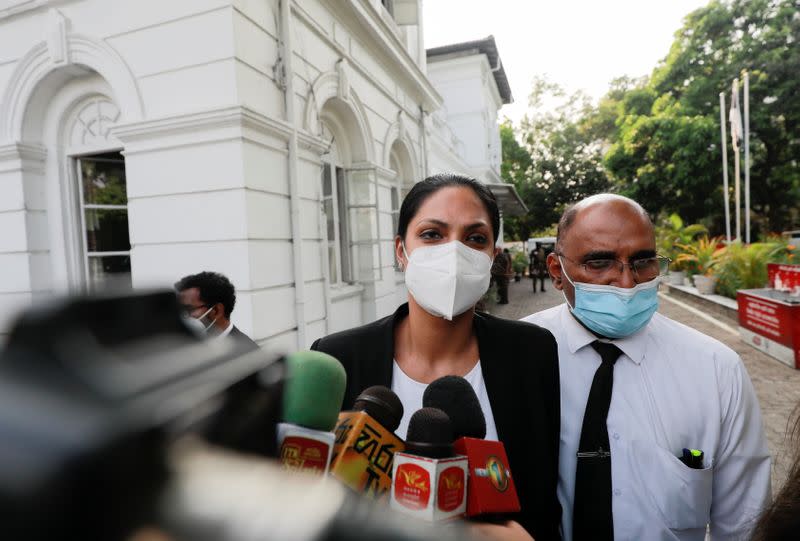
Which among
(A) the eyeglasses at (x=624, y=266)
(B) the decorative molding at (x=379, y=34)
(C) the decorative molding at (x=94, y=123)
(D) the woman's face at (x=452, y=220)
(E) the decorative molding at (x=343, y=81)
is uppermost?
(B) the decorative molding at (x=379, y=34)

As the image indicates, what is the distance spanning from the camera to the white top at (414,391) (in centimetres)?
Answer: 160

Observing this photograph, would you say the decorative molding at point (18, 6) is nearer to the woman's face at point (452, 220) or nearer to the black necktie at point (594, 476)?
the woman's face at point (452, 220)

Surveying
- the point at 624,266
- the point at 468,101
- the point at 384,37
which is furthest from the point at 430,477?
the point at 468,101

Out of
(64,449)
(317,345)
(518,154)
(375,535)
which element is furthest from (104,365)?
(518,154)

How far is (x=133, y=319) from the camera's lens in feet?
1.05

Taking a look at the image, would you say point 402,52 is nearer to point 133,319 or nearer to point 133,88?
point 133,88

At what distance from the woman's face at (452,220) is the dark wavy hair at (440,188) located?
17 mm

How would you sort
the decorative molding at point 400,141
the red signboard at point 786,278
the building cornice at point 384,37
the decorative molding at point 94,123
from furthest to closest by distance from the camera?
1. the decorative molding at point 400,141
2. the red signboard at point 786,278
3. the building cornice at point 384,37
4. the decorative molding at point 94,123

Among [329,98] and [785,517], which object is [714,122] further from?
[785,517]

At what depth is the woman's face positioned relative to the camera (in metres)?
1.86

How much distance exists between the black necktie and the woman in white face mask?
4.1 inches

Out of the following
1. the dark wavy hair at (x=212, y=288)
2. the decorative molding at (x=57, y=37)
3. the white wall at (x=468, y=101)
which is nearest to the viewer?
the dark wavy hair at (x=212, y=288)

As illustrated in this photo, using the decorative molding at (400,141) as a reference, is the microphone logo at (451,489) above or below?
below

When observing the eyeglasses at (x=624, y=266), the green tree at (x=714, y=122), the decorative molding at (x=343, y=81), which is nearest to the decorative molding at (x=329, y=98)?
the decorative molding at (x=343, y=81)
